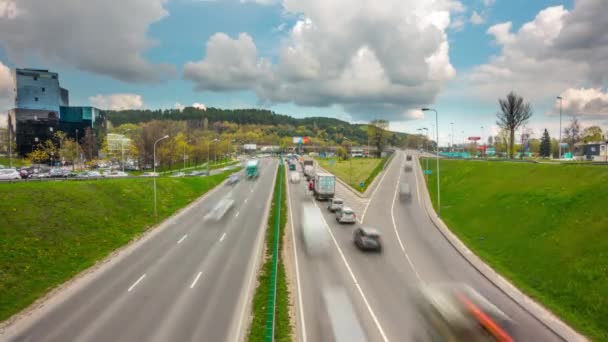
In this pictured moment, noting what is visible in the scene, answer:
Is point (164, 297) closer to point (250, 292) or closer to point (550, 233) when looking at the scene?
point (250, 292)

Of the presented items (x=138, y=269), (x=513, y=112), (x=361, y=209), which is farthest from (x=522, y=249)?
(x=513, y=112)

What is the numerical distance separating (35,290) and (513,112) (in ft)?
301

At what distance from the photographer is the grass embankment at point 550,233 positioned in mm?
17000

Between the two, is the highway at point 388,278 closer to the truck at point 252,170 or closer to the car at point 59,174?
the car at point 59,174

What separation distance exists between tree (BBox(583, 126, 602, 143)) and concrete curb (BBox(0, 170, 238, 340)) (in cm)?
14265

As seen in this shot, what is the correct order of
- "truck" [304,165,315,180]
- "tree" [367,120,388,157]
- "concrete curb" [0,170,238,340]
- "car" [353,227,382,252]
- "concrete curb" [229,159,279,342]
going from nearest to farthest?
"concrete curb" [229,159,279,342], "concrete curb" [0,170,238,340], "car" [353,227,382,252], "truck" [304,165,315,180], "tree" [367,120,388,157]

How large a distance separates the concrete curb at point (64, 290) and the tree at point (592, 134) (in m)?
143

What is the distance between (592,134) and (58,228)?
152964mm

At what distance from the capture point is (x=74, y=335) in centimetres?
1506

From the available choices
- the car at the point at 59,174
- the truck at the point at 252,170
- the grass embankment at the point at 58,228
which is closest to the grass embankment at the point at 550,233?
the grass embankment at the point at 58,228

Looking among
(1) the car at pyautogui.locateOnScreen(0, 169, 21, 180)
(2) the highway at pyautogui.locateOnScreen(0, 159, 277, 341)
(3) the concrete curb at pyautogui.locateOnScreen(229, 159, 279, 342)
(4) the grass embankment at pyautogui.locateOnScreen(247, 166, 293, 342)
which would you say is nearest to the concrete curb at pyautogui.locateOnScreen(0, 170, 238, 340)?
(2) the highway at pyautogui.locateOnScreen(0, 159, 277, 341)

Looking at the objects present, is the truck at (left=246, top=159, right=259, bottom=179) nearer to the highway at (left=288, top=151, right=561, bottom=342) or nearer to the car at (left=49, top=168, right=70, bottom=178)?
the car at (left=49, top=168, right=70, bottom=178)

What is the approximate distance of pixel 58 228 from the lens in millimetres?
27266

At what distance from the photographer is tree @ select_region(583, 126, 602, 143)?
115581 millimetres
